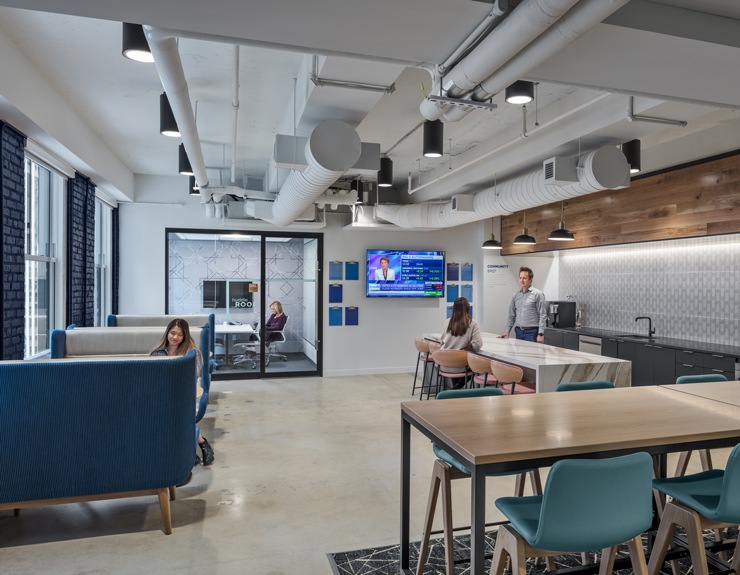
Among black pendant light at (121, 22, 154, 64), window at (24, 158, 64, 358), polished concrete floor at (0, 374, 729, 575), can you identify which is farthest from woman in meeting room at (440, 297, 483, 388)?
window at (24, 158, 64, 358)

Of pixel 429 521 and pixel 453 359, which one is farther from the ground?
Result: pixel 453 359

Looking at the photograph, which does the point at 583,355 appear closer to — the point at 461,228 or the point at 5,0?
the point at 461,228

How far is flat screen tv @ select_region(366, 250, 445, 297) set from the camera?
855 cm

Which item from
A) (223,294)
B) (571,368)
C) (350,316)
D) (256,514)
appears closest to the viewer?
(256,514)

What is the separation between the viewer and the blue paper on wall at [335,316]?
8.43 meters

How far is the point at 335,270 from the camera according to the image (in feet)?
27.7

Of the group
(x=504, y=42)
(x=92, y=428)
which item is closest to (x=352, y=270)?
(x=92, y=428)

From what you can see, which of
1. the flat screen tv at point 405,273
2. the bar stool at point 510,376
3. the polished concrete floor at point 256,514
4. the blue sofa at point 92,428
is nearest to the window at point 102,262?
the polished concrete floor at point 256,514

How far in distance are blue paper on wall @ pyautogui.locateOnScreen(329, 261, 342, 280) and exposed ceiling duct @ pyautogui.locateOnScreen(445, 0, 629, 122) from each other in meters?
6.00

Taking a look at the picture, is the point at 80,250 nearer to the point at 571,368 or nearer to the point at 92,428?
the point at 92,428

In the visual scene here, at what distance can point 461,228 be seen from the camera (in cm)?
909

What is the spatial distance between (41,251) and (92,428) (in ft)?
9.65

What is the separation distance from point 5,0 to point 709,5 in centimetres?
312

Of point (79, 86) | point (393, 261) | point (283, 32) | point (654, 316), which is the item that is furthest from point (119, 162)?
point (654, 316)
